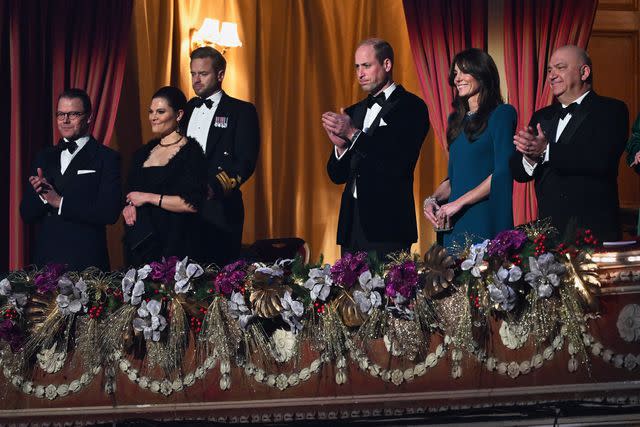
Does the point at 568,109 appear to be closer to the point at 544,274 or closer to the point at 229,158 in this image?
the point at 544,274

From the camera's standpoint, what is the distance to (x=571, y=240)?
3656mm

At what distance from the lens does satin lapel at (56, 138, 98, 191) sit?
519cm

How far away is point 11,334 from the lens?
3.65 m

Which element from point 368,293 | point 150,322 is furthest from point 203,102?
point 368,293

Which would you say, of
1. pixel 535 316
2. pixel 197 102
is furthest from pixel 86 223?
pixel 535 316

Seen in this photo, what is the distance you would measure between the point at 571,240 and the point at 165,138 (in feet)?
7.71

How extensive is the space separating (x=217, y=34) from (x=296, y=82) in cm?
60

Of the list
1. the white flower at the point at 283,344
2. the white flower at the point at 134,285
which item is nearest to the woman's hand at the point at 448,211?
the white flower at the point at 283,344

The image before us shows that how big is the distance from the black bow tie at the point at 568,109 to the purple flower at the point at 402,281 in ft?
4.10

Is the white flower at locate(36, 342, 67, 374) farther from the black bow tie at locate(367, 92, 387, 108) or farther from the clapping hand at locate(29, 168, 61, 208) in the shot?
the black bow tie at locate(367, 92, 387, 108)

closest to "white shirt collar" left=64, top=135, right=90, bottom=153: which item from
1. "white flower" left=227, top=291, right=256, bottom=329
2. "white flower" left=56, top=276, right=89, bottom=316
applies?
"white flower" left=56, top=276, right=89, bottom=316

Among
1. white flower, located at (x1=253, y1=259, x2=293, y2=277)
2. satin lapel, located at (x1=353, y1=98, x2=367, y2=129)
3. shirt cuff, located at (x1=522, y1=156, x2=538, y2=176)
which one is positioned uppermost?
satin lapel, located at (x1=353, y1=98, x2=367, y2=129)

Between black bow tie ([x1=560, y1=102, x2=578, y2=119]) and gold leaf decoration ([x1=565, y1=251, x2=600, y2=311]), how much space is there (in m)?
1.07

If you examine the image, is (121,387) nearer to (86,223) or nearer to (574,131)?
(86,223)
